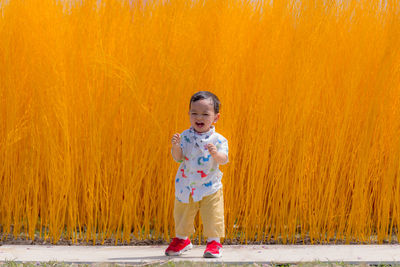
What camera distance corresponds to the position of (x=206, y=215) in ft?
9.25

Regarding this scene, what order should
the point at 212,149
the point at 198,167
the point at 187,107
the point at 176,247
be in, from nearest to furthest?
the point at 212,149, the point at 198,167, the point at 176,247, the point at 187,107

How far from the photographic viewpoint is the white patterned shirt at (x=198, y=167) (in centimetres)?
279

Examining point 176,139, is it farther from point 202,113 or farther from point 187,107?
point 187,107

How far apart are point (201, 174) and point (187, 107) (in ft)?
2.05

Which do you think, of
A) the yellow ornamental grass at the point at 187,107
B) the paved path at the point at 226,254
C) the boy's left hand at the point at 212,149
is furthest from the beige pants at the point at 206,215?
the yellow ornamental grass at the point at 187,107

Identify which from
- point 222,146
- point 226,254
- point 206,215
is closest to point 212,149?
point 222,146

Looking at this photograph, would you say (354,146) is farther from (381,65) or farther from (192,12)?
(192,12)

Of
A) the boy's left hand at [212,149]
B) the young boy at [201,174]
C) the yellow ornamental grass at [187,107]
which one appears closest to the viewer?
the boy's left hand at [212,149]

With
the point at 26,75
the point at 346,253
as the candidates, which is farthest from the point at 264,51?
the point at 26,75

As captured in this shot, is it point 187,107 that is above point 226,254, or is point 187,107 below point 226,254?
above

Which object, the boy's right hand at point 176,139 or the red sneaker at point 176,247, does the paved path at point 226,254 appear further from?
the boy's right hand at point 176,139

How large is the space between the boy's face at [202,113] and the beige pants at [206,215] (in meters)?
0.43

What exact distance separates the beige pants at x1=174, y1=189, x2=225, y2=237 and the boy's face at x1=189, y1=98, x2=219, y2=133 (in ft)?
1.41

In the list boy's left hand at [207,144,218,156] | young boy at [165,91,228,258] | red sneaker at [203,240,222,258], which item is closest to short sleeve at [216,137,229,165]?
young boy at [165,91,228,258]
